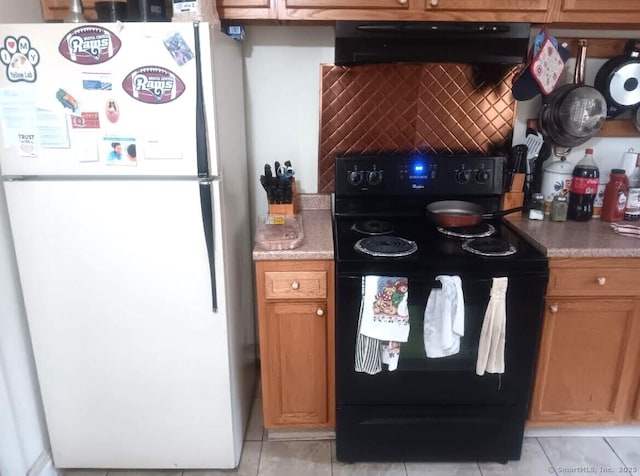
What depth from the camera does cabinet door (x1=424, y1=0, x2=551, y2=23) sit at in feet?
5.73

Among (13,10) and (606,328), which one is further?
(606,328)

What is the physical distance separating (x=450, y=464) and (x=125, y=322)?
4.60 ft

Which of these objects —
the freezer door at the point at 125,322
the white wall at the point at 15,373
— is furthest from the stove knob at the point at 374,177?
the white wall at the point at 15,373

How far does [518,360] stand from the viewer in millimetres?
1786

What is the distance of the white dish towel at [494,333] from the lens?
5.49 ft

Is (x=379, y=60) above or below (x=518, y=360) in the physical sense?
above

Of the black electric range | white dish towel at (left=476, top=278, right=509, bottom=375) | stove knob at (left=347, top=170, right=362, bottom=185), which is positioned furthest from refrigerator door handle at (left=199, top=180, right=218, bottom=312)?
white dish towel at (left=476, top=278, right=509, bottom=375)

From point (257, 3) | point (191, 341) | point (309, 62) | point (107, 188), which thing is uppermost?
point (257, 3)

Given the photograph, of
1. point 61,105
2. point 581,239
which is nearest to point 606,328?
point 581,239

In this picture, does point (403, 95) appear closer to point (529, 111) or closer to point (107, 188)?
point (529, 111)

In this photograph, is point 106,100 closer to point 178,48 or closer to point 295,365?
point 178,48

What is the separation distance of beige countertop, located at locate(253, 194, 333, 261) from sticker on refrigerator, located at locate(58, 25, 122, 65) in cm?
79

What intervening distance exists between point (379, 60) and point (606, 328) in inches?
53.6

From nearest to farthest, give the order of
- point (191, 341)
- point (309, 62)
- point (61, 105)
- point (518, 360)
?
point (61, 105)
point (191, 341)
point (518, 360)
point (309, 62)
